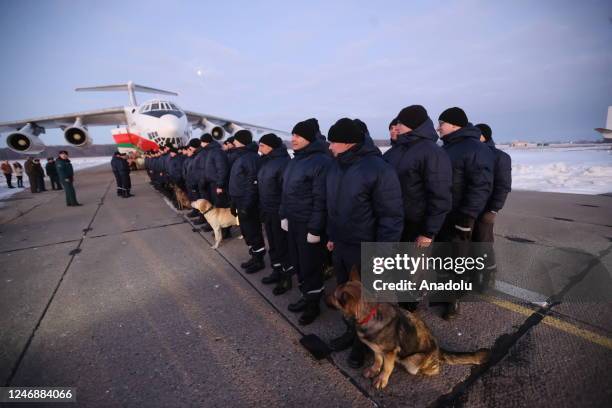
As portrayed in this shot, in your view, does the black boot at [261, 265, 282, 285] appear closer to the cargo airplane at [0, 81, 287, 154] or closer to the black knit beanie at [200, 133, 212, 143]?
the black knit beanie at [200, 133, 212, 143]

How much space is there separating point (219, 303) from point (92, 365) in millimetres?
1244

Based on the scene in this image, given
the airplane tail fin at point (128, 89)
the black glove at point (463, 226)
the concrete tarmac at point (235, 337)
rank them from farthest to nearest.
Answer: the airplane tail fin at point (128, 89) < the black glove at point (463, 226) < the concrete tarmac at point (235, 337)

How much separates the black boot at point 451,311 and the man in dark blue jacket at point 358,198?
114 centimetres

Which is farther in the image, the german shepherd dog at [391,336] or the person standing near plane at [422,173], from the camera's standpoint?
the person standing near plane at [422,173]

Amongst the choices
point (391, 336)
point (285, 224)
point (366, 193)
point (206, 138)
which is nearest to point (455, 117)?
point (366, 193)

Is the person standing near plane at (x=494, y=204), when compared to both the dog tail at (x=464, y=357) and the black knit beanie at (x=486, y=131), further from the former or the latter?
the dog tail at (x=464, y=357)

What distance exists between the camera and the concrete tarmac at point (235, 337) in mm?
1944

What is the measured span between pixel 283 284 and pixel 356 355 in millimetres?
1511

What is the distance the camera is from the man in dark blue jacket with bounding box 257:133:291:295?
3.38 m

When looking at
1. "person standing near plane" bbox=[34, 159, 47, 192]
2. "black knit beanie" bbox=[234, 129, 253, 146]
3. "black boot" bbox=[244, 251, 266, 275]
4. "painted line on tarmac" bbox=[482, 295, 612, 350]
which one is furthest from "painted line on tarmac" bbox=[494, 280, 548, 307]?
"person standing near plane" bbox=[34, 159, 47, 192]

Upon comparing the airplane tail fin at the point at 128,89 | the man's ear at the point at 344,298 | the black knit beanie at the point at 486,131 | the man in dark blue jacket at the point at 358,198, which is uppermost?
the airplane tail fin at the point at 128,89

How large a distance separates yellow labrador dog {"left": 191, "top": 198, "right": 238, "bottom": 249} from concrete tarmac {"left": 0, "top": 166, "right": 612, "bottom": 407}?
0.41 metres

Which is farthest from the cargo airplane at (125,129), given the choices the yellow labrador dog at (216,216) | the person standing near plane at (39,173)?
the yellow labrador dog at (216,216)

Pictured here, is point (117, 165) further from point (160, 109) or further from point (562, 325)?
point (562, 325)
